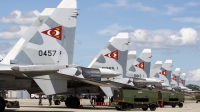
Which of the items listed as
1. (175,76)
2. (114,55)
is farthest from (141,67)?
(175,76)

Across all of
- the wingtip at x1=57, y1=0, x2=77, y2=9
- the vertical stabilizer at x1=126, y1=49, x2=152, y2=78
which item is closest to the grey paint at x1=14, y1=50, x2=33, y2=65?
the wingtip at x1=57, y1=0, x2=77, y2=9

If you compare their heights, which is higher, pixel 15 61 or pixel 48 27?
pixel 48 27

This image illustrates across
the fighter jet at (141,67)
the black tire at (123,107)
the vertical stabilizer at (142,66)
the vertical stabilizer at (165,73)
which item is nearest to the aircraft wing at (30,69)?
the black tire at (123,107)

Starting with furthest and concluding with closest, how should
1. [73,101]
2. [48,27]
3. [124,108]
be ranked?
[73,101], [124,108], [48,27]

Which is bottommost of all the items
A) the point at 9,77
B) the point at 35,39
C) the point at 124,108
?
the point at 124,108

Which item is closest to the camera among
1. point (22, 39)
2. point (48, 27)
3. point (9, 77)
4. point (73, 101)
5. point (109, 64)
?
point (9, 77)

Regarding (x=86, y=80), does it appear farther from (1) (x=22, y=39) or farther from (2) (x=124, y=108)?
(1) (x=22, y=39)

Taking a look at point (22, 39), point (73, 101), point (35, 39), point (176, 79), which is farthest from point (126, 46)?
point (176, 79)

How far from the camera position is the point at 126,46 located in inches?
1672

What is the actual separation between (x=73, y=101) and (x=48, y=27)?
34.7ft

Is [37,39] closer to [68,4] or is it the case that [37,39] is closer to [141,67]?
[68,4]

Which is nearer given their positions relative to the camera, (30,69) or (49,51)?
(30,69)

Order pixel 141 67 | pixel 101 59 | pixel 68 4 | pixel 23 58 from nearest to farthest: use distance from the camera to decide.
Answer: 1. pixel 23 58
2. pixel 68 4
3. pixel 101 59
4. pixel 141 67

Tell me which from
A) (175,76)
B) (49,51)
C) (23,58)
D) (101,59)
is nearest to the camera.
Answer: (23,58)
